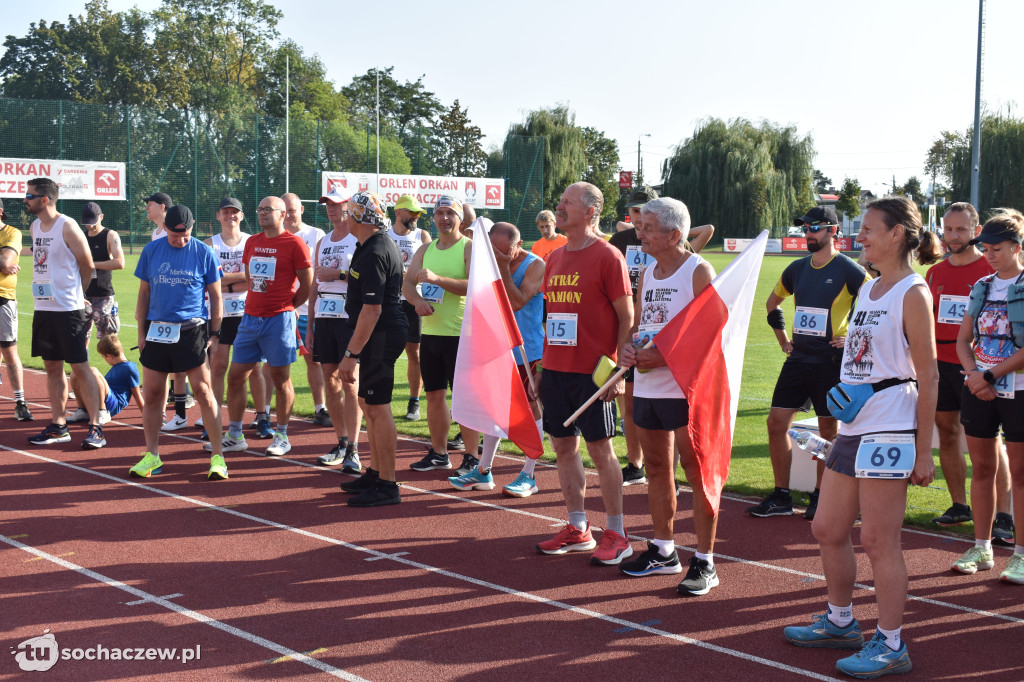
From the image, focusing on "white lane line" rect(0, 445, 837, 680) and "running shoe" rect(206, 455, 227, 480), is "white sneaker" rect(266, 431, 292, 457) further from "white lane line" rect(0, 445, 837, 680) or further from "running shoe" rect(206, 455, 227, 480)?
"white lane line" rect(0, 445, 837, 680)

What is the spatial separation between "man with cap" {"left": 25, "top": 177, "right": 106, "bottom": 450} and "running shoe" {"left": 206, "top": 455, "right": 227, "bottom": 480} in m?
1.79

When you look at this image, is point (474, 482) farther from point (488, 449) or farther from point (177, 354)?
point (177, 354)

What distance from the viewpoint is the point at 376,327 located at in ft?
23.4

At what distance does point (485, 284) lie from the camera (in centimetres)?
642

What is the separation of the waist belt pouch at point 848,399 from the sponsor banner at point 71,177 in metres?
40.8

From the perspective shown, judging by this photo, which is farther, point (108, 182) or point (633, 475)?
point (108, 182)

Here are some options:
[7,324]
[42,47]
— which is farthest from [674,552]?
[42,47]

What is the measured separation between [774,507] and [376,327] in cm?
326

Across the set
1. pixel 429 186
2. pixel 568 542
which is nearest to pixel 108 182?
pixel 429 186

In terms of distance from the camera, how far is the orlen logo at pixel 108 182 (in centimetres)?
4091

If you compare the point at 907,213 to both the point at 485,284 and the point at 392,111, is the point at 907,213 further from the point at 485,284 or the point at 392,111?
the point at 392,111

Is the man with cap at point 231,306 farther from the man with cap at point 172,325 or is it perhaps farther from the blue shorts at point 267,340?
the man with cap at point 172,325

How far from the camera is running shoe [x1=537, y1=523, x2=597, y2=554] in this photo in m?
6.12

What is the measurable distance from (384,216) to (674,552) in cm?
322
